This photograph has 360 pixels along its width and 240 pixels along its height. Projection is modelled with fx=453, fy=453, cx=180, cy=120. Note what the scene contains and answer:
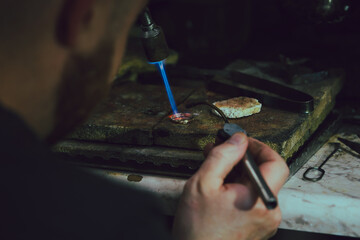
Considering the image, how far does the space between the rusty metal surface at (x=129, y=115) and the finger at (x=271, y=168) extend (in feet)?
1.22

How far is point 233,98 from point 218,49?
4.44 ft

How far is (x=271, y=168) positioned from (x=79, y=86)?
0.47m

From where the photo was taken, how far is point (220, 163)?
920 mm

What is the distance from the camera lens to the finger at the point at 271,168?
0.97m

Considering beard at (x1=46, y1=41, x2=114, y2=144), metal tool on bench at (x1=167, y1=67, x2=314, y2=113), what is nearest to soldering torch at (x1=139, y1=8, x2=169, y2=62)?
metal tool on bench at (x1=167, y1=67, x2=314, y2=113)

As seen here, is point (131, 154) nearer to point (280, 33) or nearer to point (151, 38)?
point (151, 38)

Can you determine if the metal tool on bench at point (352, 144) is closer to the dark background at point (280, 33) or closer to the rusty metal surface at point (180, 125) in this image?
the rusty metal surface at point (180, 125)

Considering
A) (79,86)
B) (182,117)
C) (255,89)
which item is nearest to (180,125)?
(182,117)

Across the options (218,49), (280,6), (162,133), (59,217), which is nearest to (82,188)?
(59,217)

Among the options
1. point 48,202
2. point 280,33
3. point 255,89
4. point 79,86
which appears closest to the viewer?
point 48,202

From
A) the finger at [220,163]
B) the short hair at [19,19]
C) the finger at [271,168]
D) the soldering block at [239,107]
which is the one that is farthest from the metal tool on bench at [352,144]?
the short hair at [19,19]

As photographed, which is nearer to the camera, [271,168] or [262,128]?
[271,168]

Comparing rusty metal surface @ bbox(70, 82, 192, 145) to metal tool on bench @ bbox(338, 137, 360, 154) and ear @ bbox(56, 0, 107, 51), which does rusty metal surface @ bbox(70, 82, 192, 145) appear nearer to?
metal tool on bench @ bbox(338, 137, 360, 154)

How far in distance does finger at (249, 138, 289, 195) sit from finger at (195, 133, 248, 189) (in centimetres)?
8
